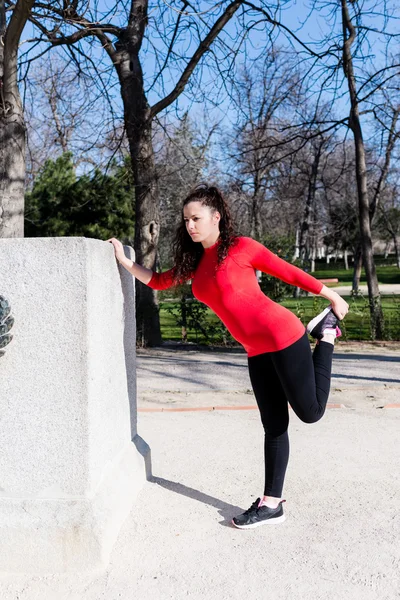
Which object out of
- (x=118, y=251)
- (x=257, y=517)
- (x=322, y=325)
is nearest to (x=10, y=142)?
(x=118, y=251)

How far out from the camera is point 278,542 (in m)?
2.94

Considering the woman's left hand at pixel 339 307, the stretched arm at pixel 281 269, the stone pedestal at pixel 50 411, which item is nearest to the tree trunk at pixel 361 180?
the woman's left hand at pixel 339 307

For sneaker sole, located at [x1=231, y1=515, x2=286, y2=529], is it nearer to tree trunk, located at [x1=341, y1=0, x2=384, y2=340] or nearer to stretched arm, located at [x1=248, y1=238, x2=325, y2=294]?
stretched arm, located at [x1=248, y1=238, x2=325, y2=294]

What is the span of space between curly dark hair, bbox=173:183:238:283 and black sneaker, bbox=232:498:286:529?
129cm

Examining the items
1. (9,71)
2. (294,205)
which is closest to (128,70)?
(9,71)

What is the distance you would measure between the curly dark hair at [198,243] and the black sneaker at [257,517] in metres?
1.29

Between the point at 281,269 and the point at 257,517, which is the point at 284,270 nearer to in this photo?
the point at 281,269

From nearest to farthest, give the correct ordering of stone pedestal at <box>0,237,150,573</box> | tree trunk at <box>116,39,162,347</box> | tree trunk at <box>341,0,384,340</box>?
stone pedestal at <box>0,237,150,573</box>
tree trunk at <box>116,39,162,347</box>
tree trunk at <box>341,0,384,340</box>

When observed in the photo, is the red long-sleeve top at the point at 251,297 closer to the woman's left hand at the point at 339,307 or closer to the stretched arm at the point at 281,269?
the stretched arm at the point at 281,269

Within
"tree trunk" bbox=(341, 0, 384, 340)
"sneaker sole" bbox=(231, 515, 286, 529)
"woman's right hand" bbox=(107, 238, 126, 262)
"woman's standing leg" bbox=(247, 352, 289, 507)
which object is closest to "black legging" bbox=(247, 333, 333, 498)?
"woman's standing leg" bbox=(247, 352, 289, 507)

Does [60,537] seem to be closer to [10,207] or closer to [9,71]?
[10,207]

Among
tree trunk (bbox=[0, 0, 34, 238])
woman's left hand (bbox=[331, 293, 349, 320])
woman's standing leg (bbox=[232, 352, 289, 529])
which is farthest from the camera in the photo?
tree trunk (bbox=[0, 0, 34, 238])

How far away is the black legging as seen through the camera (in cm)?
306

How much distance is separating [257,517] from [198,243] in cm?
149
